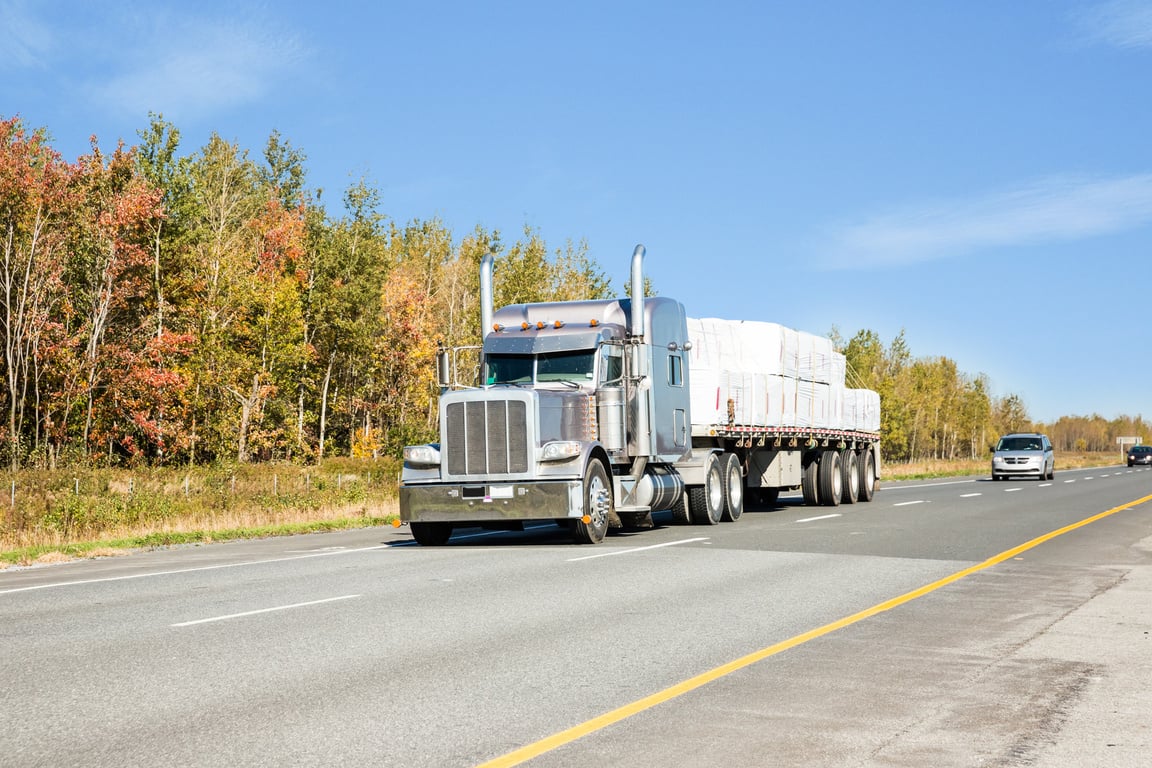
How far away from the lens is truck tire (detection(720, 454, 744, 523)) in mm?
23016

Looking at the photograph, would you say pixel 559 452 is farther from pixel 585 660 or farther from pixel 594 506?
pixel 585 660

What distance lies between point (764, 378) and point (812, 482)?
4929mm

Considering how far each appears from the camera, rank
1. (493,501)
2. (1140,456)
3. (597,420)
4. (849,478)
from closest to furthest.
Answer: (493,501)
(597,420)
(849,478)
(1140,456)

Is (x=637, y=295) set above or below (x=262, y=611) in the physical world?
above

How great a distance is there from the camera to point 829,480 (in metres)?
28.9

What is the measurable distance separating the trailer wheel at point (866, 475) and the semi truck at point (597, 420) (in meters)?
5.72

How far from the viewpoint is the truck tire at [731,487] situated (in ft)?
75.5

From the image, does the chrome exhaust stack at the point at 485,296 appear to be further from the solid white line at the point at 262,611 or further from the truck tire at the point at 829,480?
the truck tire at the point at 829,480

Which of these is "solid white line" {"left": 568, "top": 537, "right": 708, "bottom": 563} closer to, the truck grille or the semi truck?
the semi truck

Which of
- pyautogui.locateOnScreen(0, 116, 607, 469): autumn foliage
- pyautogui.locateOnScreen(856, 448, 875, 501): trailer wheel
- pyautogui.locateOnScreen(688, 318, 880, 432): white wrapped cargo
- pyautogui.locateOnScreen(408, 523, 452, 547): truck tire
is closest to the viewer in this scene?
pyautogui.locateOnScreen(408, 523, 452, 547): truck tire

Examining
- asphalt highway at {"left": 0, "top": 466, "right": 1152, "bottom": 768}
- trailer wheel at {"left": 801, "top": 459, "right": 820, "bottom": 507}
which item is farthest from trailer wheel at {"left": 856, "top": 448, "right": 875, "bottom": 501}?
asphalt highway at {"left": 0, "top": 466, "right": 1152, "bottom": 768}

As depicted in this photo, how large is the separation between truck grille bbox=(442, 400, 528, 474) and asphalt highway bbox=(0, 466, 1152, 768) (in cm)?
164

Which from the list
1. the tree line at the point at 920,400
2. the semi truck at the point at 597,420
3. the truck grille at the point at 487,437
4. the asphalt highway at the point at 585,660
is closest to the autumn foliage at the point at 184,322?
the semi truck at the point at 597,420

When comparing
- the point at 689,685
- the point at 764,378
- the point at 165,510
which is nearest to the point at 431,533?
the point at 764,378
